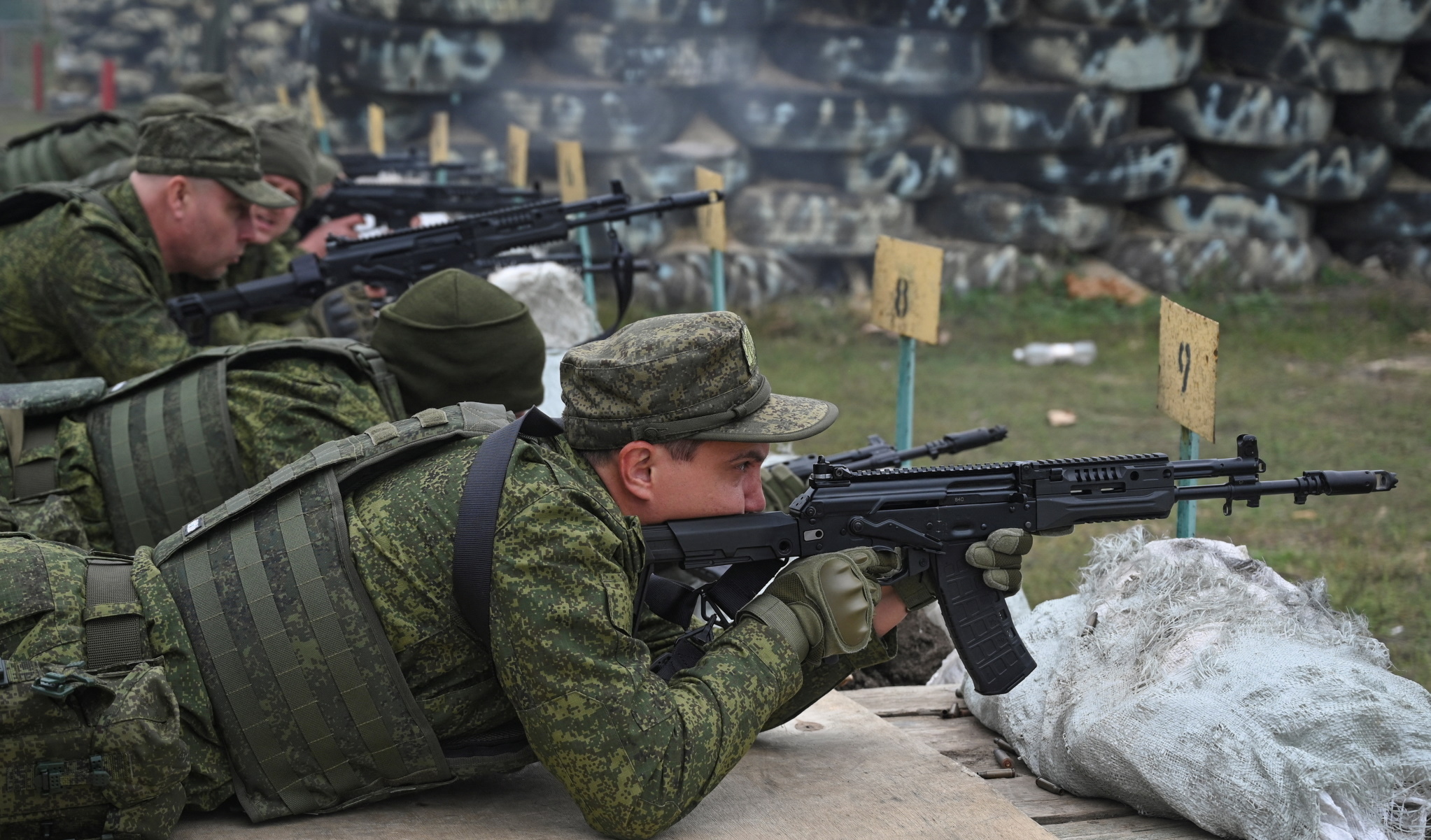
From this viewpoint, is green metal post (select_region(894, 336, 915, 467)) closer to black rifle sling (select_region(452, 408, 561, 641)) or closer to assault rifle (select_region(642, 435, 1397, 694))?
assault rifle (select_region(642, 435, 1397, 694))

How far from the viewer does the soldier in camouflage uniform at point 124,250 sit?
418 cm

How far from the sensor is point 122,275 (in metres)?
4.23

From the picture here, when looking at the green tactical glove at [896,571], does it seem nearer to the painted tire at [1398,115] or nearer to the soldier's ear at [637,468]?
the soldier's ear at [637,468]

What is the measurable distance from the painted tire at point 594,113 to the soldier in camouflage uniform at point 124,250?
17.7 ft

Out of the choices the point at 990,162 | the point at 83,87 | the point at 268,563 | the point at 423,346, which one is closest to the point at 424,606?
the point at 268,563

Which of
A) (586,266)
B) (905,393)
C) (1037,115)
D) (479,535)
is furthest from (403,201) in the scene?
(479,535)

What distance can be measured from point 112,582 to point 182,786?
14.8 inches

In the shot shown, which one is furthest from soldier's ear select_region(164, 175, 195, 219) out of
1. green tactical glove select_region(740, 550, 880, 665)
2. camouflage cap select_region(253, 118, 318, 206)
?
green tactical glove select_region(740, 550, 880, 665)

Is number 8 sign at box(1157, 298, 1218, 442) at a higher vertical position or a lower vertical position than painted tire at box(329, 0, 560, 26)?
lower

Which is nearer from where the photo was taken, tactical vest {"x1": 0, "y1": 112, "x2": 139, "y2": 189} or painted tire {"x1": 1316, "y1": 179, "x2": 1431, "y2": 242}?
tactical vest {"x1": 0, "y1": 112, "x2": 139, "y2": 189}

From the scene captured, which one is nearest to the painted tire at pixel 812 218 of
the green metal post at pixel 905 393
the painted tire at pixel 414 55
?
the painted tire at pixel 414 55

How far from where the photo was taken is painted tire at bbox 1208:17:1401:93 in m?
9.38

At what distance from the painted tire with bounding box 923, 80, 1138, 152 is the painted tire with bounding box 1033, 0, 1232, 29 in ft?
1.61

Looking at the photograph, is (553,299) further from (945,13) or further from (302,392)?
(945,13)
